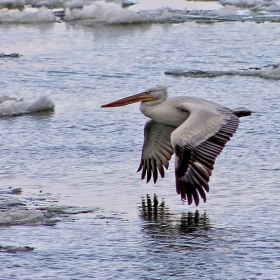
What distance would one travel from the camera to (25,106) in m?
10.7

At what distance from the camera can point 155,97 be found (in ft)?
26.2

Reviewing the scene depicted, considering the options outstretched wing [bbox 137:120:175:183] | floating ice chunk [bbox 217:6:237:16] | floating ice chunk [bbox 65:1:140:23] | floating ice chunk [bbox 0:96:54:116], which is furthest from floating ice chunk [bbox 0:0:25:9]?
outstretched wing [bbox 137:120:175:183]

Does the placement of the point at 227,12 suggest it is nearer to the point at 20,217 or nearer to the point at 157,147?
the point at 157,147

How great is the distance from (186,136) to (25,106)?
4255 mm

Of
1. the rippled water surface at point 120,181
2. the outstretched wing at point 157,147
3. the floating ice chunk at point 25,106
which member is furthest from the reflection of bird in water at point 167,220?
the floating ice chunk at point 25,106

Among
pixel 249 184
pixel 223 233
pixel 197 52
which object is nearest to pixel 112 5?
pixel 197 52

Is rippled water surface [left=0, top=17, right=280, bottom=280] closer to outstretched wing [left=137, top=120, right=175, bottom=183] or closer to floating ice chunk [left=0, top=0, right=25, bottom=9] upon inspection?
outstretched wing [left=137, top=120, right=175, bottom=183]

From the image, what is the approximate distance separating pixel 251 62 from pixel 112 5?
573 cm

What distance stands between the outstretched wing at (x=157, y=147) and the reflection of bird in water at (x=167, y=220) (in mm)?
722

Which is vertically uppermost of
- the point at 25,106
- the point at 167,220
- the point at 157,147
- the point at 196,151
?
the point at 196,151

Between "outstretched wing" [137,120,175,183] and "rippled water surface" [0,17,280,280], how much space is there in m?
0.16

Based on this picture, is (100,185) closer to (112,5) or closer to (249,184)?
(249,184)

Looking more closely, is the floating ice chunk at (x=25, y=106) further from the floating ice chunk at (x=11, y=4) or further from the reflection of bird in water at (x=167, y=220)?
the floating ice chunk at (x=11, y=4)

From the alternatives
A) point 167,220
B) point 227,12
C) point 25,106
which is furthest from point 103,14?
point 167,220
